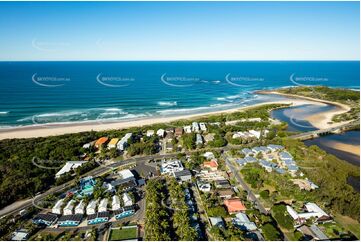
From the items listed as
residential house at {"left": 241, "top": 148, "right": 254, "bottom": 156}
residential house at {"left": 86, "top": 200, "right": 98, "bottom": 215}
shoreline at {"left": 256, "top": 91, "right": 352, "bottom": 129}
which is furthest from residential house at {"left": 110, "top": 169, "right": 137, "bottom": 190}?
shoreline at {"left": 256, "top": 91, "right": 352, "bottom": 129}

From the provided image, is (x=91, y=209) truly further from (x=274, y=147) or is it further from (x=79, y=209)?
(x=274, y=147)

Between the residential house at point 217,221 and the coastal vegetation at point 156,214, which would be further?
the residential house at point 217,221

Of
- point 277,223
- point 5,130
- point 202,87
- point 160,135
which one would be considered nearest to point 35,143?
point 5,130

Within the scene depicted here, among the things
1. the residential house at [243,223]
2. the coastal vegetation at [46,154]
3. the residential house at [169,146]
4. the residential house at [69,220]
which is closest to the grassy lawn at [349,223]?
the residential house at [243,223]

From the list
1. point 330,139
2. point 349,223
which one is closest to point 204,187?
point 349,223

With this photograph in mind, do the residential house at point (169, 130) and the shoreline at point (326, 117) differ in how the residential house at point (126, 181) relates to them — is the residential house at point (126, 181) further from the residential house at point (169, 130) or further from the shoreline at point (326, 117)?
the shoreline at point (326, 117)

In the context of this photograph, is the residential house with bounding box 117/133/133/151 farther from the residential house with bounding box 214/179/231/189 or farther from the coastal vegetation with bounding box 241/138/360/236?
the coastal vegetation with bounding box 241/138/360/236
